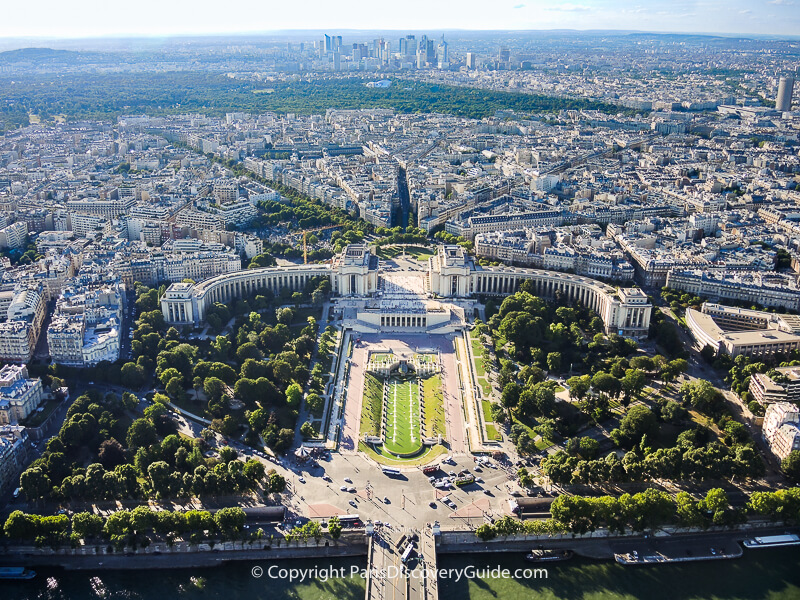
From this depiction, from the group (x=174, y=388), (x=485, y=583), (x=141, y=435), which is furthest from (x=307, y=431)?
(x=485, y=583)

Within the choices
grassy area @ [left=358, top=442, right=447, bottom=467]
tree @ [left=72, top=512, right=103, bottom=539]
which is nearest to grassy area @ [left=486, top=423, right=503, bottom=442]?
grassy area @ [left=358, top=442, right=447, bottom=467]

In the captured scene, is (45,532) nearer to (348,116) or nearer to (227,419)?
(227,419)

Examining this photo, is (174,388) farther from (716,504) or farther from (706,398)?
(706,398)

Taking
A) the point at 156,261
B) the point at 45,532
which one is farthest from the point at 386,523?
the point at 156,261

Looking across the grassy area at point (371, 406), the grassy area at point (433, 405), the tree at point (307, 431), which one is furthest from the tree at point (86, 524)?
the grassy area at point (433, 405)

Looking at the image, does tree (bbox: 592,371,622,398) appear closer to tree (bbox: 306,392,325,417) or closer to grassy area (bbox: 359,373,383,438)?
grassy area (bbox: 359,373,383,438)

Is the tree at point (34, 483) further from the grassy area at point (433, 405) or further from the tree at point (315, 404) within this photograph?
the grassy area at point (433, 405)
